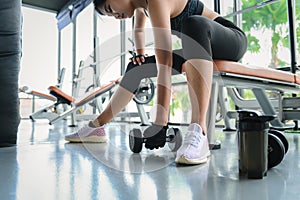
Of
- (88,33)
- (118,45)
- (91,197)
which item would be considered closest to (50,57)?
(88,33)

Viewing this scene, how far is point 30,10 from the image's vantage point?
6320mm

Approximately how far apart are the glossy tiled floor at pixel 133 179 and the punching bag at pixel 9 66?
278 millimetres

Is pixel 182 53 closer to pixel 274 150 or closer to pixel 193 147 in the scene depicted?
pixel 193 147

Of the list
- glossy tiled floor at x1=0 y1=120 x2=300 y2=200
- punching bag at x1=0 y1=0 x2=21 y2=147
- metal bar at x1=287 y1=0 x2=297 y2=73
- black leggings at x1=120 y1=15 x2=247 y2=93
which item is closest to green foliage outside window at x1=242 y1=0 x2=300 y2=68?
metal bar at x1=287 y1=0 x2=297 y2=73

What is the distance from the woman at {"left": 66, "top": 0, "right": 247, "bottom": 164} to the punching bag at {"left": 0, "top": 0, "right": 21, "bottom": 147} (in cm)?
53

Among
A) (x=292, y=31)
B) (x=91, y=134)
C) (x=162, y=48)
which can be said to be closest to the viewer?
(x=162, y=48)

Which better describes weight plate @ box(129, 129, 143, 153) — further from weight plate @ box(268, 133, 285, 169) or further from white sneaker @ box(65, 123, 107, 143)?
weight plate @ box(268, 133, 285, 169)

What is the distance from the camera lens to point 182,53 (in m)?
1.22

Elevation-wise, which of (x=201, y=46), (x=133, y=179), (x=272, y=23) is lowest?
(x=133, y=179)

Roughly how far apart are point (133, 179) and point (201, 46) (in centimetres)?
54

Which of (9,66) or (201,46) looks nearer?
(201,46)

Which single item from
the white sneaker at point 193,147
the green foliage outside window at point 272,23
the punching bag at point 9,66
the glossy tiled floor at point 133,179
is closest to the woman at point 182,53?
the white sneaker at point 193,147

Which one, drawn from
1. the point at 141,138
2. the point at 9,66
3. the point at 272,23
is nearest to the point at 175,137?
the point at 141,138

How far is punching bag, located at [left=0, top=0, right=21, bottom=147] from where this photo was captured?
1.44 meters
